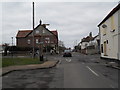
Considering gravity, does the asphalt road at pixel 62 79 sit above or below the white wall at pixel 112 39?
below

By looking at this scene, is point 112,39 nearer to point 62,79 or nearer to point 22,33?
point 62,79

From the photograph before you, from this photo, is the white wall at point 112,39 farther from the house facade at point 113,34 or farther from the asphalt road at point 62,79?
the asphalt road at point 62,79

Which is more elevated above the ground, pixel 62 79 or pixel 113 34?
pixel 113 34

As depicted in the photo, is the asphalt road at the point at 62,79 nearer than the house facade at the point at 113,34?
Yes

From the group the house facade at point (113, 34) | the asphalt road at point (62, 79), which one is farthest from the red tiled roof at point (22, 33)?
the asphalt road at point (62, 79)

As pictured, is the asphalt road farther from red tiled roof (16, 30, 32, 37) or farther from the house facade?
red tiled roof (16, 30, 32, 37)

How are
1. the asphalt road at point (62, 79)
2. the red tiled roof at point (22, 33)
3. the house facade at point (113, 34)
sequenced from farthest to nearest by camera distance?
the red tiled roof at point (22, 33) → the house facade at point (113, 34) → the asphalt road at point (62, 79)

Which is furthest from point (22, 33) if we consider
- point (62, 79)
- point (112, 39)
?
point (62, 79)

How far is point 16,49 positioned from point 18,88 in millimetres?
57897

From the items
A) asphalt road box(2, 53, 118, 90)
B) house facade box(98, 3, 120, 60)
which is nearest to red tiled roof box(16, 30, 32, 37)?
house facade box(98, 3, 120, 60)

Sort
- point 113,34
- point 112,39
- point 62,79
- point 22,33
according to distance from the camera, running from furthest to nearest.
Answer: point 22,33
point 112,39
point 113,34
point 62,79

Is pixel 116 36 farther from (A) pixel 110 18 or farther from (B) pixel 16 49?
(B) pixel 16 49

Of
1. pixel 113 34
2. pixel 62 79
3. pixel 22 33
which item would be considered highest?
pixel 22 33

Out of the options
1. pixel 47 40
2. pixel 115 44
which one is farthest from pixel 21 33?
pixel 115 44
